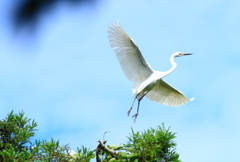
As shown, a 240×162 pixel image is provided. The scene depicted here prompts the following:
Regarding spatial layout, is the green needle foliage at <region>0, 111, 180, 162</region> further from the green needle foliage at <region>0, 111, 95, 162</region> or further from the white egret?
the white egret

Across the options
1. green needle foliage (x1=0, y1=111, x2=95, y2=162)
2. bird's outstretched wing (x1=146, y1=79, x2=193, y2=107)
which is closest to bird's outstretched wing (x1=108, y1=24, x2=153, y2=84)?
bird's outstretched wing (x1=146, y1=79, x2=193, y2=107)

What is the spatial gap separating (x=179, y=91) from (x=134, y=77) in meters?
1.23

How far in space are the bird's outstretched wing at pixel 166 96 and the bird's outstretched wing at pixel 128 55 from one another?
2.33 ft

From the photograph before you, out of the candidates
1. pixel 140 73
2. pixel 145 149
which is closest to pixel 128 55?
pixel 140 73

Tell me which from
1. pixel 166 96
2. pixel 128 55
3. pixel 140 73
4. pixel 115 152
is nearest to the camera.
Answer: pixel 115 152

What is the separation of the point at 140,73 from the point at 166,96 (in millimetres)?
1090

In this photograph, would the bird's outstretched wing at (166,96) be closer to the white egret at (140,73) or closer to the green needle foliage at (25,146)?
the white egret at (140,73)

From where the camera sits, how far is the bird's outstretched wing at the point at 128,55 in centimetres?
697

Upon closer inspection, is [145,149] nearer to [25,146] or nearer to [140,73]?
[25,146]

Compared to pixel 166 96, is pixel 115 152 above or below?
below

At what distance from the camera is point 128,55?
291 inches

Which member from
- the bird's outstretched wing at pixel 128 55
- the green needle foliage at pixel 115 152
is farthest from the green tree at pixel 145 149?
the bird's outstretched wing at pixel 128 55

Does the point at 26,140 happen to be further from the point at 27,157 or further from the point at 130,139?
the point at 130,139

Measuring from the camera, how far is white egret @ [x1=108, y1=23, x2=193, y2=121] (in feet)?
23.3
